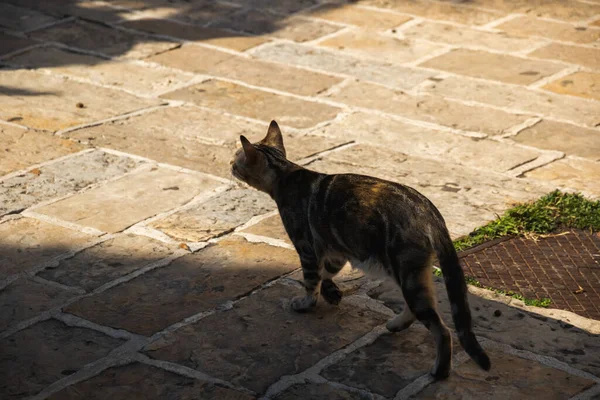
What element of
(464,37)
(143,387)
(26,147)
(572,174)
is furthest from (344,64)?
(143,387)

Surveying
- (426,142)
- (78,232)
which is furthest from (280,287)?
(426,142)

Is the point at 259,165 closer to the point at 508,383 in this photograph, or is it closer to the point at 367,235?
the point at 367,235

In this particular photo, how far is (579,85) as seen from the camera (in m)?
8.88

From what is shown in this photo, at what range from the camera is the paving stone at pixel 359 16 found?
417 inches

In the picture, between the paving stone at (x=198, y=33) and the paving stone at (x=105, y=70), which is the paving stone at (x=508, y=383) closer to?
the paving stone at (x=105, y=70)

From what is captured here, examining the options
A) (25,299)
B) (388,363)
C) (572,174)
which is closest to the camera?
(388,363)

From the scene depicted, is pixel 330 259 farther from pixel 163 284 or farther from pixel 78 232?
pixel 78 232

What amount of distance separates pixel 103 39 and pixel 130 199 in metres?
3.90

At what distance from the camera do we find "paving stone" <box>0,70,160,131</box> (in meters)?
8.09

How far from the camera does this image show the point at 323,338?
4.98 meters

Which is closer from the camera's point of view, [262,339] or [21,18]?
[262,339]

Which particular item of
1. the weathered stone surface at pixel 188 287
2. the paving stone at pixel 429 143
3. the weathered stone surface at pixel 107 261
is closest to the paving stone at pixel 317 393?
the weathered stone surface at pixel 188 287

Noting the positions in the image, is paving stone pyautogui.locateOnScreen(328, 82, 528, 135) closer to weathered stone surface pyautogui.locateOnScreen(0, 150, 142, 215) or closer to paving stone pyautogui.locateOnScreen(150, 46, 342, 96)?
paving stone pyautogui.locateOnScreen(150, 46, 342, 96)

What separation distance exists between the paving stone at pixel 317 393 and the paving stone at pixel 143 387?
18 cm
